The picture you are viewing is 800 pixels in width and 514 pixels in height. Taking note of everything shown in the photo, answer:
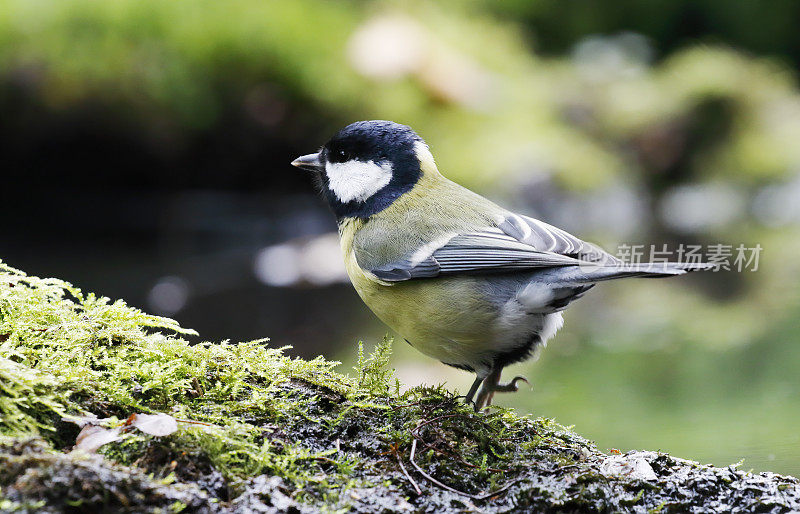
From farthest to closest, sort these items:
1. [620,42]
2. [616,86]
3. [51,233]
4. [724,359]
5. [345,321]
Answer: [620,42], [616,86], [51,233], [345,321], [724,359]

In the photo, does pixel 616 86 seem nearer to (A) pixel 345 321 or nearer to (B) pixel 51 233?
(A) pixel 345 321

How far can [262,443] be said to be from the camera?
4.92ft

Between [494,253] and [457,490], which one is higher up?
[494,253]

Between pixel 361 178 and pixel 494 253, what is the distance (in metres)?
0.54

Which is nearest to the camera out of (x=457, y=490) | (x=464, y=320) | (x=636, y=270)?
(x=457, y=490)

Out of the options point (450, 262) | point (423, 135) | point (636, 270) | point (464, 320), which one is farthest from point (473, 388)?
point (423, 135)

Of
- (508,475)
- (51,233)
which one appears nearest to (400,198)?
(508,475)

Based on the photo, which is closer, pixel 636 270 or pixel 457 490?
pixel 457 490

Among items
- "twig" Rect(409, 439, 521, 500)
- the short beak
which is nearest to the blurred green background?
"twig" Rect(409, 439, 521, 500)

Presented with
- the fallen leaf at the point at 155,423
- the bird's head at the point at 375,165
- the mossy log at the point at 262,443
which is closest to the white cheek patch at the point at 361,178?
the bird's head at the point at 375,165

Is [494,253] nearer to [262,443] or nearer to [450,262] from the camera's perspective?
[450,262]

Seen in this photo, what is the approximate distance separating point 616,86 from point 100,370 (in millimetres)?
7652

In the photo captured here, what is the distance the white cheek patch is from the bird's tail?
70cm

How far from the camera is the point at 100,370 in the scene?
1.61 m
